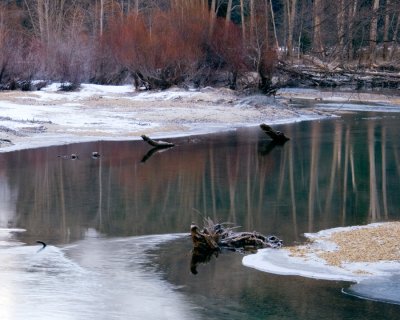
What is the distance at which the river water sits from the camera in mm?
9531

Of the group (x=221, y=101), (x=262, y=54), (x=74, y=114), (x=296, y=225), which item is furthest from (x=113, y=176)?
(x=262, y=54)

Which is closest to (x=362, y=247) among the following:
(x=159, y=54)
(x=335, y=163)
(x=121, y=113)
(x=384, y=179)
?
(x=384, y=179)

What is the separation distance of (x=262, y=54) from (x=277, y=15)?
24052mm

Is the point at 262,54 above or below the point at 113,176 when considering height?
above

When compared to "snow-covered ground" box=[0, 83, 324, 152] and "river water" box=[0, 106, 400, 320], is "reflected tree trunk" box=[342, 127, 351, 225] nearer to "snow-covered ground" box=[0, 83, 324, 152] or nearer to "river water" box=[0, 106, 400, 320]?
"river water" box=[0, 106, 400, 320]

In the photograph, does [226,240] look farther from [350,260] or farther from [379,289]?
[379,289]

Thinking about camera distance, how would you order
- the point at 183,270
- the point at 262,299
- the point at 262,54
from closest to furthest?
1. the point at 262,299
2. the point at 183,270
3. the point at 262,54

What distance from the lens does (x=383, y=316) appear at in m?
9.08

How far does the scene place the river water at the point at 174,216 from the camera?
31.3 feet

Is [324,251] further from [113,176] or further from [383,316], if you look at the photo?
[113,176]

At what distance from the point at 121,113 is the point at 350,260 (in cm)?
2265

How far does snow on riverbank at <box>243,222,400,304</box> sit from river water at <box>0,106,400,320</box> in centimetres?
27

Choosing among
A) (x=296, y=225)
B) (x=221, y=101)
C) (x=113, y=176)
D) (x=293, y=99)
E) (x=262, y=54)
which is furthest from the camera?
(x=293, y=99)

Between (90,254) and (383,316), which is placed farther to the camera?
(90,254)
